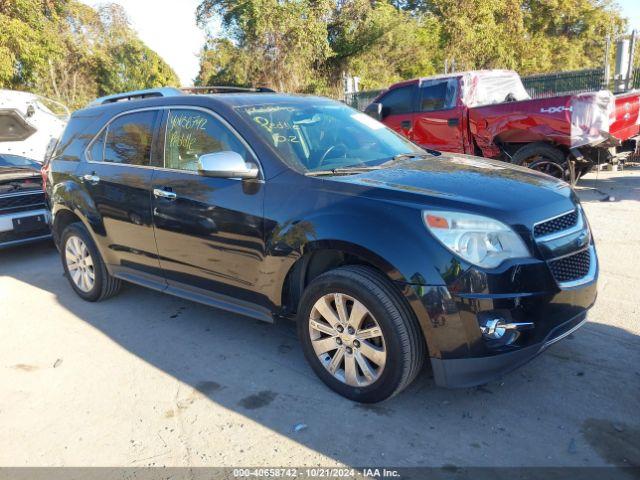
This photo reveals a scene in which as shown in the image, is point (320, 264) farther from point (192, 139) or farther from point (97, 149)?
point (97, 149)

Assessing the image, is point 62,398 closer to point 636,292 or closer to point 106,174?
point 106,174

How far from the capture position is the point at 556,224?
2.98 metres

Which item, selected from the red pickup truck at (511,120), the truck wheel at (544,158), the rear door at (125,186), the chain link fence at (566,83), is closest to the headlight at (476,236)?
the rear door at (125,186)

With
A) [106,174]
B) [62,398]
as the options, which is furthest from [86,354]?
[106,174]

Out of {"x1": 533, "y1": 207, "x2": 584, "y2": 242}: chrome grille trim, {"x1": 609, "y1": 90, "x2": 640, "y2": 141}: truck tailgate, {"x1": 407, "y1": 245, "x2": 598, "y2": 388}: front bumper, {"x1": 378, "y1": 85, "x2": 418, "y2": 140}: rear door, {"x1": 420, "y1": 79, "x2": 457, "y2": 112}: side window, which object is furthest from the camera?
{"x1": 378, "y1": 85, "x2": 418, "y2": 140}: rear door

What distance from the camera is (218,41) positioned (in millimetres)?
24891

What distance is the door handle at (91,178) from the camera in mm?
4730

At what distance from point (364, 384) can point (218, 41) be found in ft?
80.2

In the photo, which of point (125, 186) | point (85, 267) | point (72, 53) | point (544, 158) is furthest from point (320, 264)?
point (72, 53)

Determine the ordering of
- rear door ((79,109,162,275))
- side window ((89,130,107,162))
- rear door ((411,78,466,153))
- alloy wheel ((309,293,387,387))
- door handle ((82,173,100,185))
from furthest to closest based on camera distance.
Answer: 1. rear door ((411,78,466,153))
2. side window ((89,130,107,162))
3. door handle ((82,173,100,185))
4. rear door ((79,109,162,275))
5. alloy wheel ((309,293,387,387))

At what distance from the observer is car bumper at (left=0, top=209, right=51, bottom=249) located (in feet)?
22.1

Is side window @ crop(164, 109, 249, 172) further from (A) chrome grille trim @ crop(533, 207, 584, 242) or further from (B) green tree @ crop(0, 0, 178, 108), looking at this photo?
(B) green tree @ crop(0, 0, 178, 108)

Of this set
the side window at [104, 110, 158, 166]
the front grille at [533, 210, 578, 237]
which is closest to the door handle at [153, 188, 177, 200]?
the side window at [104, 110, 158, 166]

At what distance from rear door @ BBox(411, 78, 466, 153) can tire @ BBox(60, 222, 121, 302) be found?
5.90 metres
